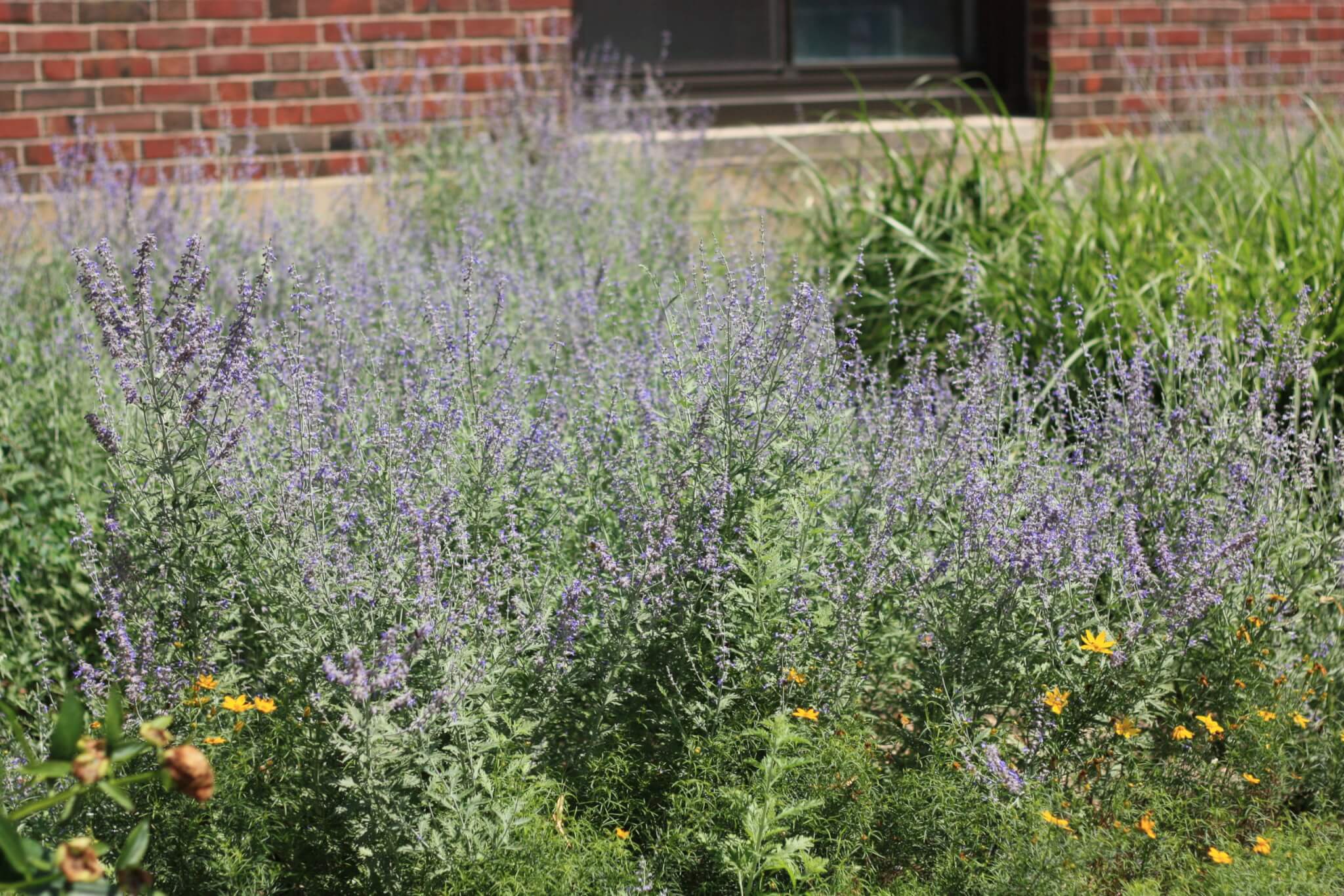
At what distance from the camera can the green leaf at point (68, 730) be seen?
1565 mm

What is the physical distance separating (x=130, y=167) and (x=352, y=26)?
4.05 ft

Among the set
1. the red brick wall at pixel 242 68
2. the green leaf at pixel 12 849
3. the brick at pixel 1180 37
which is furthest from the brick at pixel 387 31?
the green leaf at pixel 12 849

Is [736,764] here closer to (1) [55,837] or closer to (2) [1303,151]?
(1) [55,837]

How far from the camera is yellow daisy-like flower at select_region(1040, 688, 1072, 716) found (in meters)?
2.85

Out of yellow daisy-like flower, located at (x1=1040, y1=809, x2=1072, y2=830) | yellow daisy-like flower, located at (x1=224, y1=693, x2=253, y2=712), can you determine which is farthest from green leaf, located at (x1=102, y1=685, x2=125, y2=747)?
yellow daisy-like flower, located at (x1=1040, y1=809, x2=1072, y2=830)

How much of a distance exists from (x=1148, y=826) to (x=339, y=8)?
5341mm

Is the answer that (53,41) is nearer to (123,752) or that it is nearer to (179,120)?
(179,120)

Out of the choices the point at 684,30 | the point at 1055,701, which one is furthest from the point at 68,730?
the point at 684,30

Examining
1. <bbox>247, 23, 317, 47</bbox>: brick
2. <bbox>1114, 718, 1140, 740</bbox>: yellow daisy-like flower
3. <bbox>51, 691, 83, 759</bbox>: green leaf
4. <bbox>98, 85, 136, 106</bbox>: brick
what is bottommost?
<bbox>1114, 718, 1140, 740</bbox>: yellow daisy-like flower

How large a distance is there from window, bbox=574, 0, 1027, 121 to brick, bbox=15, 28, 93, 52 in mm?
2426

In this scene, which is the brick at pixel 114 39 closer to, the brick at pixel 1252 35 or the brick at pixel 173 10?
the brick at pixel 173 10

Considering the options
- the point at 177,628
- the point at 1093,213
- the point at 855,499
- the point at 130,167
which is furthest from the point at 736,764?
the point at 130,167

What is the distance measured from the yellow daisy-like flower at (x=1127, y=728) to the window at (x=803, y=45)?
5.07m

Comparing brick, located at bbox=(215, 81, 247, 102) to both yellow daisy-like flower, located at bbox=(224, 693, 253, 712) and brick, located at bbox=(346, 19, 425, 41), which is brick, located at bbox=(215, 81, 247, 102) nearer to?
brick, located at bbox=(346, 19, 425, 41)
